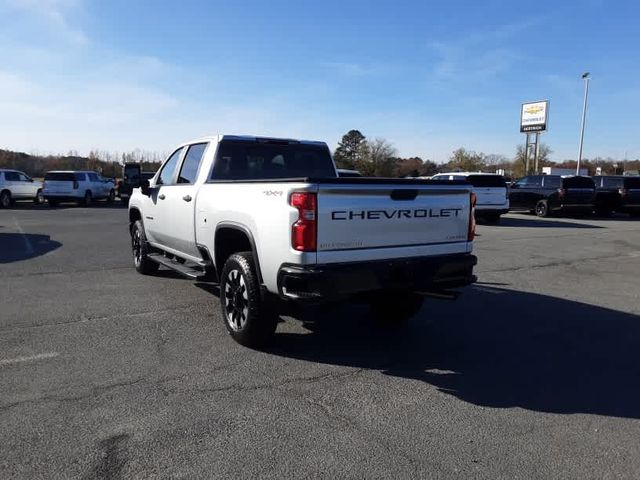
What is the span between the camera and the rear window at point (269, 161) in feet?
20.9

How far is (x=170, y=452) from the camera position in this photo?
3.25 metres

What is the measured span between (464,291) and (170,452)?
5704 mm

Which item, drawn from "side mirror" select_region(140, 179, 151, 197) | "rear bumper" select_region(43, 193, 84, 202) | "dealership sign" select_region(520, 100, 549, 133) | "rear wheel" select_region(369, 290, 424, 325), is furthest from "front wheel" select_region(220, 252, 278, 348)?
"dealership sign" select_region(520, 100, 549, 133)

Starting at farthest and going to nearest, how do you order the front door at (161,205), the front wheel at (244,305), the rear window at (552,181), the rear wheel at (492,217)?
the rear window at (552,181), the rear wheel at (492,217), the front door at (161,205), the front wheel at (244,305)

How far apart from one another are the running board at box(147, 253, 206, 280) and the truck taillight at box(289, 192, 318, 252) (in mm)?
2070

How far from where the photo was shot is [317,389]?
14.0 ft

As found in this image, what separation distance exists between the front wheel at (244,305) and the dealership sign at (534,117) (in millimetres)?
47551

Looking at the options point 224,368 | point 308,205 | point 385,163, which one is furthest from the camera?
point 385,163

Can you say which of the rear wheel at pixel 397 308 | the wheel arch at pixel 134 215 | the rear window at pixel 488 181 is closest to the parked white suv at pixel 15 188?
the wheel arch at pixel 134 215

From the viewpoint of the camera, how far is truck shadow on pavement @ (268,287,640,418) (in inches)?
168

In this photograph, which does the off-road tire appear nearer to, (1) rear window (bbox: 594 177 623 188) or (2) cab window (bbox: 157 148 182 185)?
(1) rear window (bbox: 594 177 623 188)

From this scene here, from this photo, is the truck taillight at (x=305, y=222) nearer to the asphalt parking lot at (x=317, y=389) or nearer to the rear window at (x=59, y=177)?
the asphalt parking lot at (x=317, y=389)

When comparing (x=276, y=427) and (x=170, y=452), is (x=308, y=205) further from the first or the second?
(x=170, y=452)

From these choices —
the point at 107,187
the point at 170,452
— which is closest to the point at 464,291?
the point at 170,452
